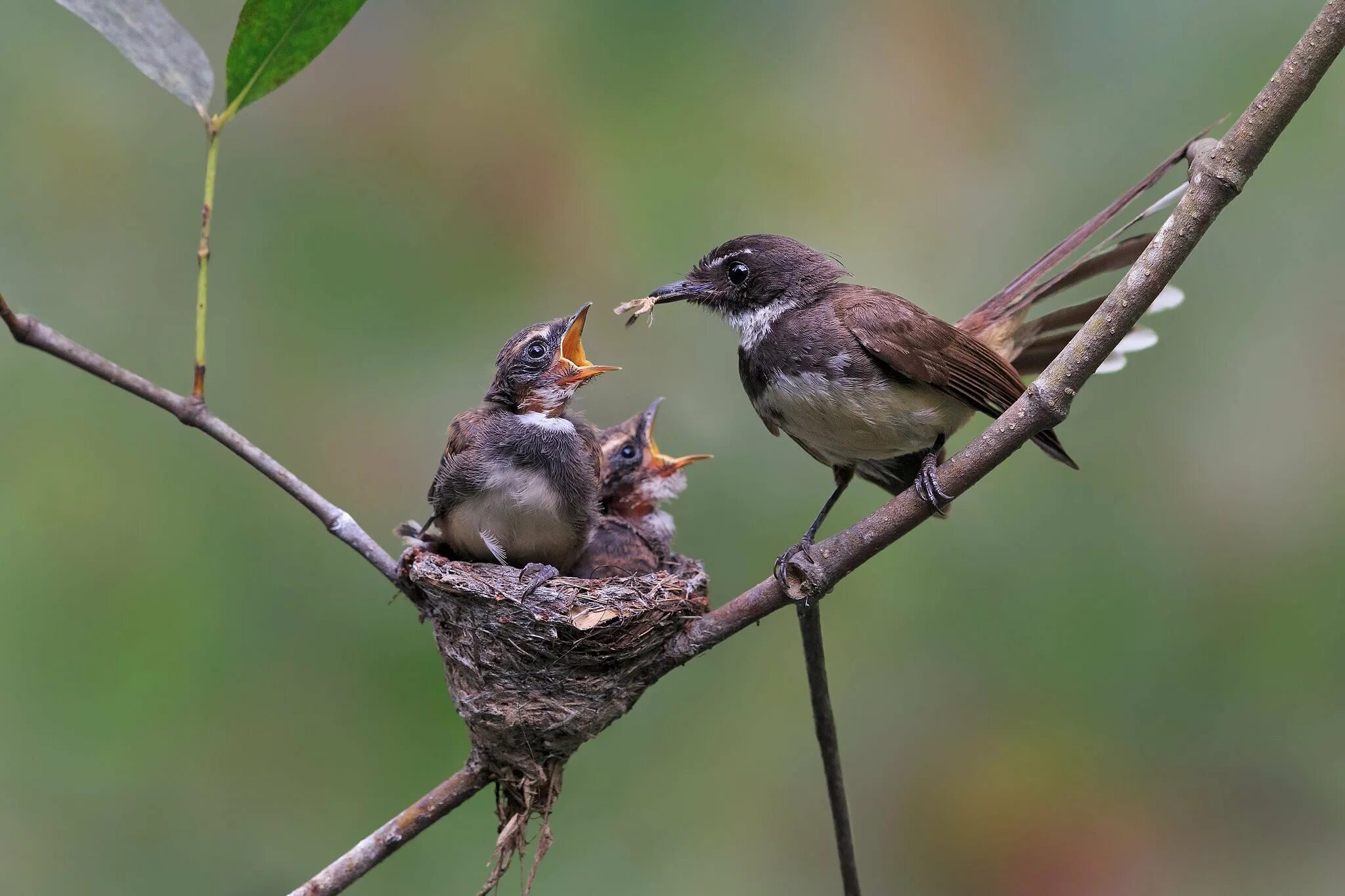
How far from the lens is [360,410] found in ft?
13.4

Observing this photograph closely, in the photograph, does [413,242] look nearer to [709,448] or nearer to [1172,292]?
[709,448]

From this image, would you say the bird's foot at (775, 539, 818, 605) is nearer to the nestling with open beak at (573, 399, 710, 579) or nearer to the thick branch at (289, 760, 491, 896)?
the thick branch at (289, 760, 491, 896)

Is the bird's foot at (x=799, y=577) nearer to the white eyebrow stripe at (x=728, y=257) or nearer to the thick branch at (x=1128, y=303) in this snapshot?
the thick branch at (x=1128, y=303)

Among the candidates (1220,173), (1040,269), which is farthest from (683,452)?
(1220,173)

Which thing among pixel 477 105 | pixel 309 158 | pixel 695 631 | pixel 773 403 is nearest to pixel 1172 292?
pixel 773 403

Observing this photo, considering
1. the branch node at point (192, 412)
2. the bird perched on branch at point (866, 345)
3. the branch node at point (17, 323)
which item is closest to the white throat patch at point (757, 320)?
the bird perched on branch at point (866, 345)

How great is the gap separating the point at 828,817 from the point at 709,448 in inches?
54.9

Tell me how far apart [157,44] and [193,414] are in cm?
67

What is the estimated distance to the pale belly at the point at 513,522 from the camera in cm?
280

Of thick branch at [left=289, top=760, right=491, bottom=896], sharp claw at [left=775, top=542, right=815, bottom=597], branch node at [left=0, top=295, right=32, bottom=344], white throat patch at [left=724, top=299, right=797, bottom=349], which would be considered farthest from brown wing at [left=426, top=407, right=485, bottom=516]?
branch node at [left=0, top=295, right=32, bottom=344]

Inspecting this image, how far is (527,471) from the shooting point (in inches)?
111

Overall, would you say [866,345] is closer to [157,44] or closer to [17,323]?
[157,44]

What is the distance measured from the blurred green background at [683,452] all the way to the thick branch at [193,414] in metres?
1.70

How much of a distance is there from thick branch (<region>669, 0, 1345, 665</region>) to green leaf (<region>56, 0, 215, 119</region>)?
55.4 inches
